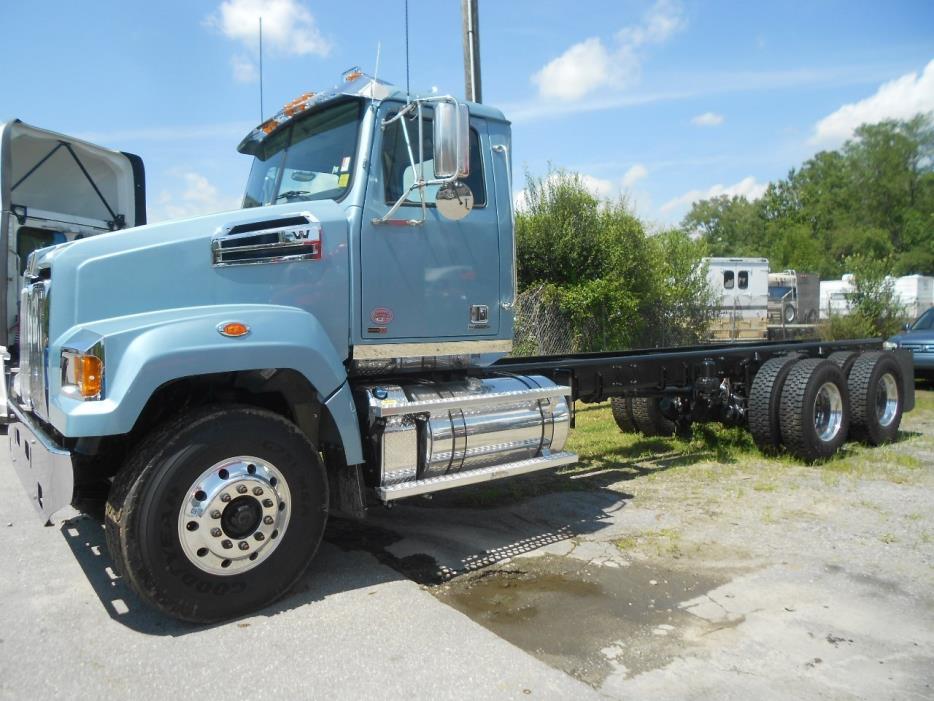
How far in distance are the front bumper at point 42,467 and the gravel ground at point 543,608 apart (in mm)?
634

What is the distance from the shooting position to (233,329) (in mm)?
3869

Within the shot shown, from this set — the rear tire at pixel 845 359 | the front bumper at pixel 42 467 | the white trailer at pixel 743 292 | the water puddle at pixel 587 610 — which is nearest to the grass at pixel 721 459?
the rear tire at pixel 845 359

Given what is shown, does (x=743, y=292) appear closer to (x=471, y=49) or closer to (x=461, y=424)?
(x=471, y=49)

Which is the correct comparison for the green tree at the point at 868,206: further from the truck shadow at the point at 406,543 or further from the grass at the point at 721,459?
the truck shadow at the point at 406,543

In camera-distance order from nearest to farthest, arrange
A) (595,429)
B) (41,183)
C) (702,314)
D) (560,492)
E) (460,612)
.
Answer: (460,612), (560,492), (41,183), (595,429), (702,314)

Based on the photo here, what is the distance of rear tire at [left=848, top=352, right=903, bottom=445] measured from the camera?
8.27 metres

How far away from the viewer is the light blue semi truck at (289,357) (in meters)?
3.67

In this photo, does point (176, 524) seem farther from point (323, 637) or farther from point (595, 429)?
point (595, 429)

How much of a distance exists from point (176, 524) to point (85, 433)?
616 millimetres

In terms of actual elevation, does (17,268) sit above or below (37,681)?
above

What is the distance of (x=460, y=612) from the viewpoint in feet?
13.1

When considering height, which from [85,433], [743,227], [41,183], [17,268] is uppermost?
[743,227]

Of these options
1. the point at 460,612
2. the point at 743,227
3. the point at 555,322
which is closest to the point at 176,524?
the point at 460,612

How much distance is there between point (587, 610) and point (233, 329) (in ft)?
7.88
